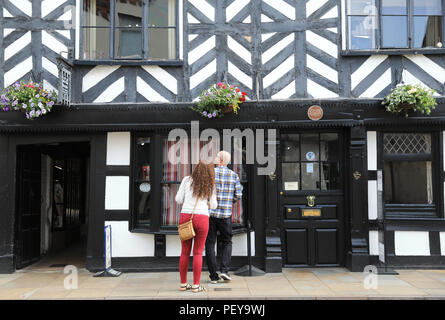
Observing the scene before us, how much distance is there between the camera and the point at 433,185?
725cm

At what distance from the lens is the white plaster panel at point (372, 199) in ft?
23.1

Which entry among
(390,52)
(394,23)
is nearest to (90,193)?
(390,52)

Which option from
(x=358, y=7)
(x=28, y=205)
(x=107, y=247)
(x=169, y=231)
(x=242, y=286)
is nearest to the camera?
(x=242, y=286)

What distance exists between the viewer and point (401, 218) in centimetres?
712

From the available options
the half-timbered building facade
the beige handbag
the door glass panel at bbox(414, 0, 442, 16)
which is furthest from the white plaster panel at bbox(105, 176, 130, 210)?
the door glass panel at bbox(414, 0, 442, 16)

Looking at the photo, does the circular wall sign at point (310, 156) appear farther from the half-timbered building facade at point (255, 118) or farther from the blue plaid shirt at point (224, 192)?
the blue plaid shirt at point (224, 192)

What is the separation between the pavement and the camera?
17.6 feet

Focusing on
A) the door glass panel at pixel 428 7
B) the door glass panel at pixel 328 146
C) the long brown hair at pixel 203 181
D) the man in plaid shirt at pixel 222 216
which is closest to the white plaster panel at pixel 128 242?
the man in plaid shirt at pixel 222 216

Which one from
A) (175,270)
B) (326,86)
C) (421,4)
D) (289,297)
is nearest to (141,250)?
(175,270)

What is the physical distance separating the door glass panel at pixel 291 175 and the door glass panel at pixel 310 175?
0.35 ft

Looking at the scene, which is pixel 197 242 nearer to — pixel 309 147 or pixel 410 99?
pixel 309 147

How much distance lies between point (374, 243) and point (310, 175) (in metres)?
1.57

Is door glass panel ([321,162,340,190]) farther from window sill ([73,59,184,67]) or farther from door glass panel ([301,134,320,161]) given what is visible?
window sill ([73,59,184,67])
